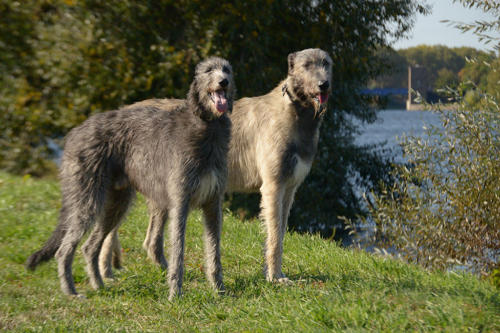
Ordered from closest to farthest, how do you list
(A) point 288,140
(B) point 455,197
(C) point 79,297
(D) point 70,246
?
(C) point 79,297 < (D) point 70,246 < (A) point 288,140 < (B) point 455,197

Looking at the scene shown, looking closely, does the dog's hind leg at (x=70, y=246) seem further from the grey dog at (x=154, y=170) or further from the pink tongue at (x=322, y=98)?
the pink tongue at (x=322, y=98)

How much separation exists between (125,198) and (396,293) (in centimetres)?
310

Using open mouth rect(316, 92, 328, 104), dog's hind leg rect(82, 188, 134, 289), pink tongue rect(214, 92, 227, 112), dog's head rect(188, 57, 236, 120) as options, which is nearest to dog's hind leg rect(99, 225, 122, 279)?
dog's hind leg rect(82, 188, 134, 289)

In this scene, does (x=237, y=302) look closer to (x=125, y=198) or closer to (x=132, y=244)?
(x=125, y=198)

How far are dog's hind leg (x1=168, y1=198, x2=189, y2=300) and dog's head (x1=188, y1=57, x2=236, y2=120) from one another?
35.1 inches

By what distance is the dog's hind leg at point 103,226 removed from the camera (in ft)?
20.0

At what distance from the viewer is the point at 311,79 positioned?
610 centimetres

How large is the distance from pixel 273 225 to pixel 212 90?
170cm

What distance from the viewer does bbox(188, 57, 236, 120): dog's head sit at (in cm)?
529

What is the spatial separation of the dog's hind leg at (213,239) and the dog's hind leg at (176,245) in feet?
1.11

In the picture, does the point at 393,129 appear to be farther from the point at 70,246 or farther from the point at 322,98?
the point at 70,246

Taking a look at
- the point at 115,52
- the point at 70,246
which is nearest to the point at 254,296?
the point at 70,246

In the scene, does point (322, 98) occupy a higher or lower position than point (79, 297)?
higher

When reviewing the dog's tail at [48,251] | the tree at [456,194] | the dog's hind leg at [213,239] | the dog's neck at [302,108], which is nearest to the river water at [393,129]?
the tree at [456,194]
